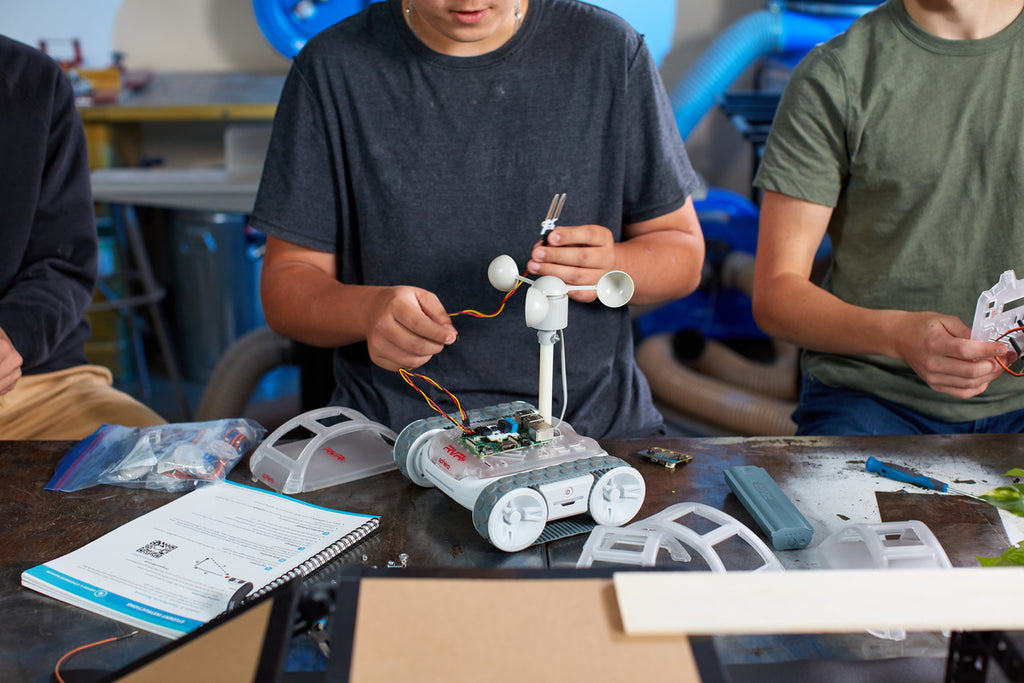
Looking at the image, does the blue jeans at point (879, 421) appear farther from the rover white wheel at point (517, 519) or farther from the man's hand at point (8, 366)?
the man's hand at point (8, 366)

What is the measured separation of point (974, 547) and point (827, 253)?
5.66ft

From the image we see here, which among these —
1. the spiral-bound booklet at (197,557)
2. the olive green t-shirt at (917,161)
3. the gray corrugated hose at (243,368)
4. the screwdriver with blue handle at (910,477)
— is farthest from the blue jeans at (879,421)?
the gray corrugated hose at (243,368)

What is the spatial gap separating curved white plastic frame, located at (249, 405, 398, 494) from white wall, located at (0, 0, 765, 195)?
2.88 m

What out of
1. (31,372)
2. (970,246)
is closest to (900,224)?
(970,246)

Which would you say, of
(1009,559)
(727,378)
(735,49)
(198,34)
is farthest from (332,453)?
(198,34)

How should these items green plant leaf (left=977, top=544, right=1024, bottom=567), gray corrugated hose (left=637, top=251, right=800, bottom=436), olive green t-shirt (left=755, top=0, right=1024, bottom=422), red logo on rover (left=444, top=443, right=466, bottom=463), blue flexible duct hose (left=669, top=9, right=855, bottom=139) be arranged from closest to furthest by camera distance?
1. green plant leaf (left=977, top=544, right=1024, bottom=567)
2. red logo on rover (left=444, top=443, right=466, bottom=463)
3. olive green t-shirt (left=755, top=0, right=1024, bottom=422)
4. gray corrugated hose (left=637, top=251, right=800, bottom=436)
5. blue flexible duct hose (left=669, top=9, right=855, bottom=139)

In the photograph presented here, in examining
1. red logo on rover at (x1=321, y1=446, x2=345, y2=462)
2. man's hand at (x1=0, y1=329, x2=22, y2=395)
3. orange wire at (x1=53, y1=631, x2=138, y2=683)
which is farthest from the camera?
man's hand at (x1=0, y1=329, x2=22, y2=395)

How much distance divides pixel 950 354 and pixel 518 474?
0.64m

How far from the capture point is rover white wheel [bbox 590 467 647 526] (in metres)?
0.82

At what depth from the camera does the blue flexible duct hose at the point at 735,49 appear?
2998mm

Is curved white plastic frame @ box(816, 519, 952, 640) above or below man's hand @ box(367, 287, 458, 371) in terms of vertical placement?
below

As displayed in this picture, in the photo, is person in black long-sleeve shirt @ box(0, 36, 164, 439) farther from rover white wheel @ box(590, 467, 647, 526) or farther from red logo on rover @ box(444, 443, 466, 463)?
rover white wheel @ box(590, 467, 647, 526)

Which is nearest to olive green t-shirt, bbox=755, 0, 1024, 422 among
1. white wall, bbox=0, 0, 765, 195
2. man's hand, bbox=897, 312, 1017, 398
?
man's hand, bbox=897, 312, 1017, 398

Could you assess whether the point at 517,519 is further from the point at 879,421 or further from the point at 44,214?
the point at 44,214
